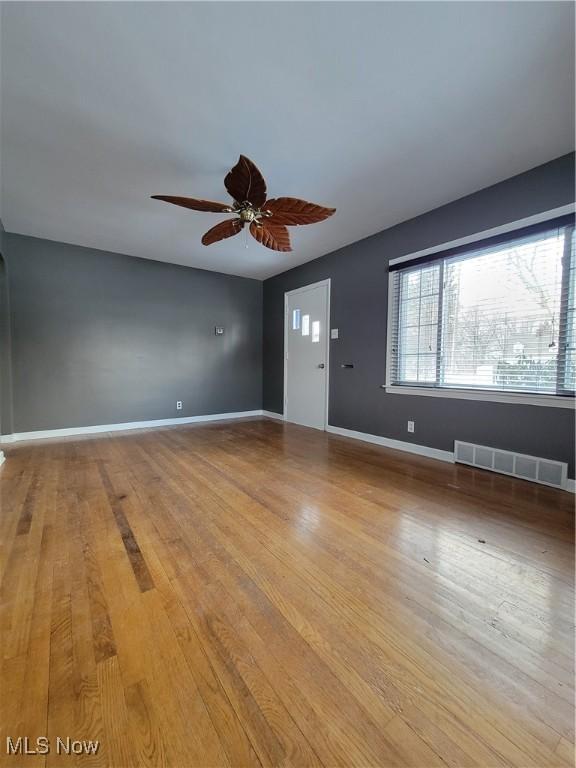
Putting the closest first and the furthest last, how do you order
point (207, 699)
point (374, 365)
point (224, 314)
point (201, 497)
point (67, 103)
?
point (207, 699) < point (67, 103) < point (201, 497) < point (374, 365) < point (224, 314)

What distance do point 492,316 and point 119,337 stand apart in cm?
461

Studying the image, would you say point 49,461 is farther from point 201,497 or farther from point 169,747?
point 169,747

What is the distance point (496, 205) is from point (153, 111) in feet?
9.15

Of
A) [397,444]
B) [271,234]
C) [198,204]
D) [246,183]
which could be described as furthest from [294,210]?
[397,444]

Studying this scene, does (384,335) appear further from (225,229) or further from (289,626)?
(289,626)

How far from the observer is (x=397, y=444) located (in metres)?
3.59

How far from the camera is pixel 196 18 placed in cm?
140

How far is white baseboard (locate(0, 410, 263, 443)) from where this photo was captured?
12.7 ft

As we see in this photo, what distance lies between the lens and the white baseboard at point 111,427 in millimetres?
3871

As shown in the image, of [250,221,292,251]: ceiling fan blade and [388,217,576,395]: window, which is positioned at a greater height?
[250,221,292,251]: ceiling fan blade

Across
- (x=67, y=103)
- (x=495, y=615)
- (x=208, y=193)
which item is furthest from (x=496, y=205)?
(x=67, y=103)

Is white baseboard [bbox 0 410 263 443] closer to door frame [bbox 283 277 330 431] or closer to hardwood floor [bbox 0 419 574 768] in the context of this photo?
door frame [bbox 283 277 330 431]

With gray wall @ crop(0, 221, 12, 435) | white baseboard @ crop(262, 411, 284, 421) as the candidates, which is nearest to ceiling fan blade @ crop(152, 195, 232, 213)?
gray wall @ crop(0, 221, 12, 435)

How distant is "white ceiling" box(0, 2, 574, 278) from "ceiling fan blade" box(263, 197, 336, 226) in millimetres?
386
